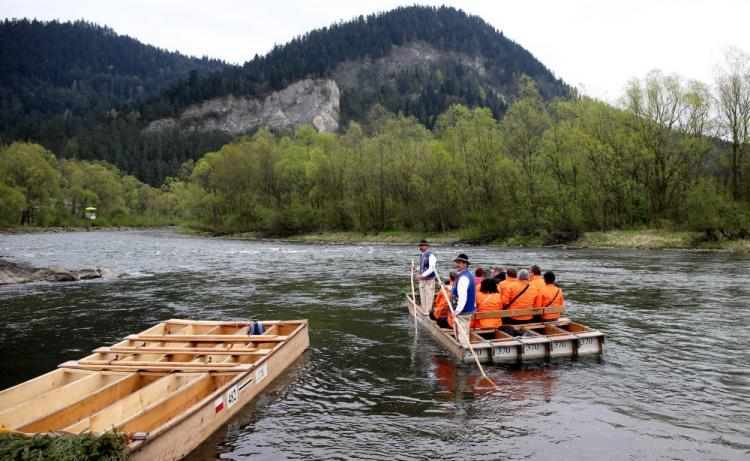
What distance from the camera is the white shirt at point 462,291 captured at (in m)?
13.0

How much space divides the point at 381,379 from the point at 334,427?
2835 mm

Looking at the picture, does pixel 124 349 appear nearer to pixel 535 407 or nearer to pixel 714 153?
pixel 535 407

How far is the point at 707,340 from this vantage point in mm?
14672

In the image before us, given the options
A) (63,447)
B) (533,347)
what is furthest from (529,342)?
(63,447)

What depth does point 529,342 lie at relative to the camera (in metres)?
12.7

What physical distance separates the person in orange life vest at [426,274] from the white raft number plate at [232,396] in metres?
7.95

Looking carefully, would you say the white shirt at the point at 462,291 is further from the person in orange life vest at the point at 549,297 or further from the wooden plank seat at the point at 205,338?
the wooden plank seat at the point at 205,338

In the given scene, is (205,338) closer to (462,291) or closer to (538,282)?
(462,291)

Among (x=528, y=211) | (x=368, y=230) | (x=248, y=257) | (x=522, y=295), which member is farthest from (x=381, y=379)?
(x=368, y=230)

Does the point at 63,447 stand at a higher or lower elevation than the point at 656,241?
lower

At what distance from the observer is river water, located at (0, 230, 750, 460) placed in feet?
27.8

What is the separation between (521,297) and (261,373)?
738 cm

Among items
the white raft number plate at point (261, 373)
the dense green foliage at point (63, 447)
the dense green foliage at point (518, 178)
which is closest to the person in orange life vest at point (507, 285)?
the white raft number plate at point (261, 373)

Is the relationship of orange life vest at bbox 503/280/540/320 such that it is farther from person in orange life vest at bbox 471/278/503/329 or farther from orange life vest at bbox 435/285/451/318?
orange life vest at bbox 435/285/451/318
